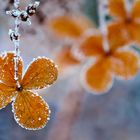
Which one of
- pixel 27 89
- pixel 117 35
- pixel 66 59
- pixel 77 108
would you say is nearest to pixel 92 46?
pixel 117 35

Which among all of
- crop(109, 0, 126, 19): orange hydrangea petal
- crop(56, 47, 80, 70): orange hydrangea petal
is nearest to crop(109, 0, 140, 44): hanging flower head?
crop(109, 0, 126, 19): orange hydrangea petal

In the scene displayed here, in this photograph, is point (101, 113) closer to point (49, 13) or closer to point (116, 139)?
point (116, 139)

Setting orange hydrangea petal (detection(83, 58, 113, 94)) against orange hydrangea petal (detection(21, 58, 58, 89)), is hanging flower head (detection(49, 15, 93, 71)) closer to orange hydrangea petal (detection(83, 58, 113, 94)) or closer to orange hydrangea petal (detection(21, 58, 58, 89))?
orange hydrangea petal (detection(83, 58, 113, 94))

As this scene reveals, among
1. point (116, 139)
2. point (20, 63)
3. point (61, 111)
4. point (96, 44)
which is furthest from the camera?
point (116, 139)

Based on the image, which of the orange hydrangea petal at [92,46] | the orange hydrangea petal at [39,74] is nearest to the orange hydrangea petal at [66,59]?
the orange hydrangea petal at [92,46]

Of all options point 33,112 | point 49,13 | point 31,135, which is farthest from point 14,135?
point 33,112

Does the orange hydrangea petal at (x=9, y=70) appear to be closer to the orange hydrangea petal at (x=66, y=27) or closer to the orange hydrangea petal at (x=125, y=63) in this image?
the orange hydrangea petal at (x=125, y=63)

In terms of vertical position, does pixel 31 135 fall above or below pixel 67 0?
below
